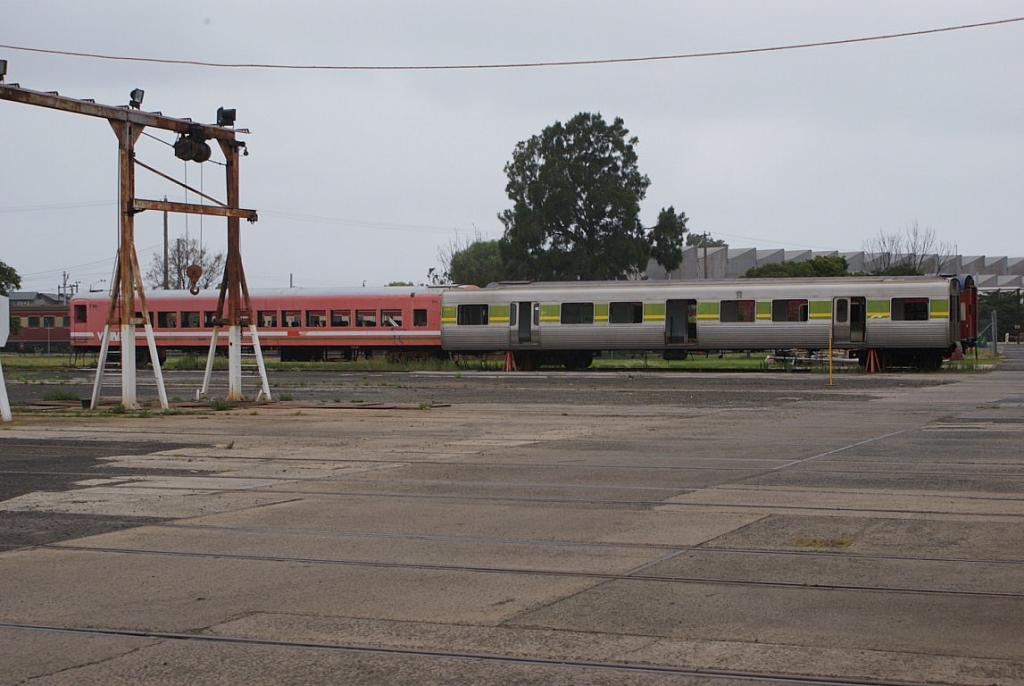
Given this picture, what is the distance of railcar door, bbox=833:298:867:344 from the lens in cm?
4378

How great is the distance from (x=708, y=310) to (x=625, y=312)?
10.5 ft

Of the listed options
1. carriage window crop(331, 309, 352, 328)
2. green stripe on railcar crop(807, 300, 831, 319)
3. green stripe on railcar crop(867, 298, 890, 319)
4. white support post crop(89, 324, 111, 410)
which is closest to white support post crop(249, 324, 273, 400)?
white support post crop(89, 324, 111, 410)

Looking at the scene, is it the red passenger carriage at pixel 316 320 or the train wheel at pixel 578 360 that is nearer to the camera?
the train wheel at pixel 578 360

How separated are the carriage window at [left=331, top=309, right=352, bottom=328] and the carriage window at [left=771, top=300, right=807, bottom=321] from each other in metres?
19.2

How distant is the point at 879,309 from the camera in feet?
142

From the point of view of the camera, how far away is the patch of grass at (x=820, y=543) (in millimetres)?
9102

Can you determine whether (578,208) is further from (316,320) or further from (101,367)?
(101,367)

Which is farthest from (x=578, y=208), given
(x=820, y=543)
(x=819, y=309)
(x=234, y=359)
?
(x=820, y=543)

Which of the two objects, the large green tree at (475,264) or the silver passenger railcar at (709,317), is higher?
the large green tree at (475,264)

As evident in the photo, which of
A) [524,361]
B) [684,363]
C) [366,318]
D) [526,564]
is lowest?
[684,363]

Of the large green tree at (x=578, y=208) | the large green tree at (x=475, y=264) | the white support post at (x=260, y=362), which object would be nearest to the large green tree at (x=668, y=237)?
the large green tree at (x=578, y=208)

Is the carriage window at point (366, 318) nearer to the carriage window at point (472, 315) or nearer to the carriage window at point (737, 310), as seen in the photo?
the carriage window at point (472, 315)

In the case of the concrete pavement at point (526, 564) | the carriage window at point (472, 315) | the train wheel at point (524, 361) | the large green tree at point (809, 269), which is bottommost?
the train wheel at point (524, 361)

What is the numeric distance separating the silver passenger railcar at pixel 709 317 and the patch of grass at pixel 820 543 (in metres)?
35.3
